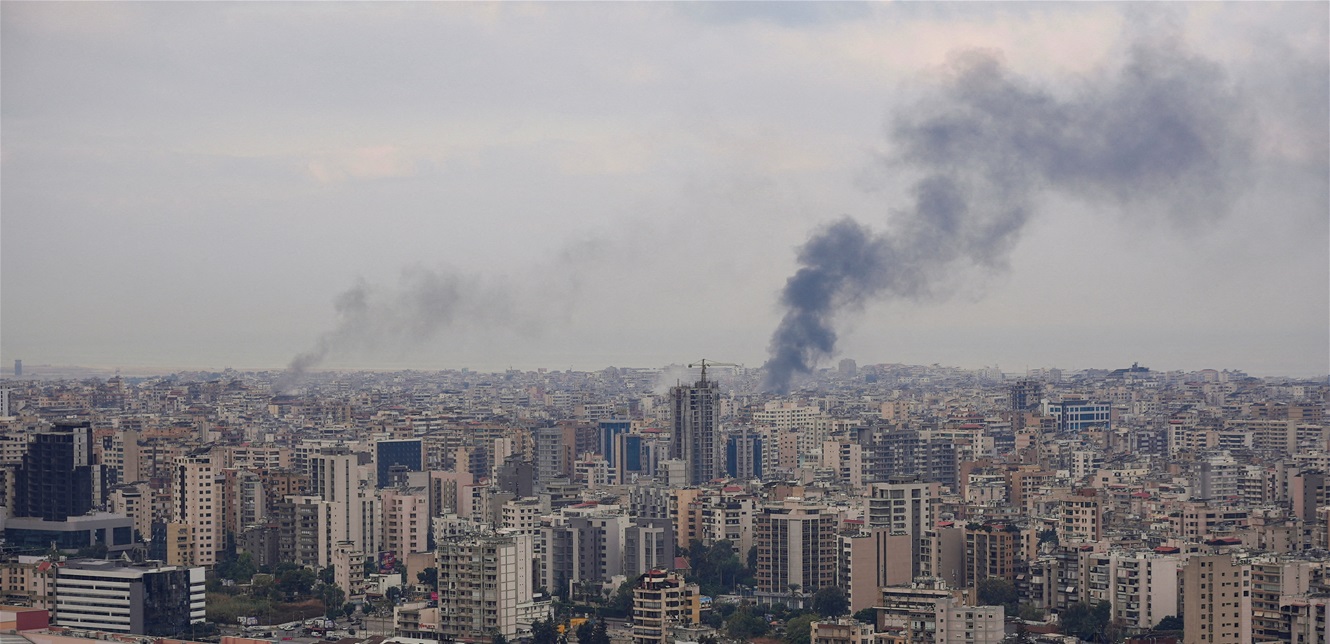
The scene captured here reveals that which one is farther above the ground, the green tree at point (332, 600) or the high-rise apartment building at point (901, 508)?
the high-rise apartment building at point (901, 508)

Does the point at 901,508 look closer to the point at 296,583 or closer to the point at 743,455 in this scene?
the point at 296,583

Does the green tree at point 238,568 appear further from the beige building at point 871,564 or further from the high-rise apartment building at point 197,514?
the beige building at point 871,564

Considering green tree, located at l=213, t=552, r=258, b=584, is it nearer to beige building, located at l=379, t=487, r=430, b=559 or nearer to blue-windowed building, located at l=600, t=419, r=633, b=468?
beige building, located at l=379, t=487, r=430, b=559

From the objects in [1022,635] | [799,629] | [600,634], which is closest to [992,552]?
[1022,635]

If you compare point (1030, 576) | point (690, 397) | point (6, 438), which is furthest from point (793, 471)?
point (1030, 576)

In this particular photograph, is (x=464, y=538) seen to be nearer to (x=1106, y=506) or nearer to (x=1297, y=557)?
(x=1297, y=557)

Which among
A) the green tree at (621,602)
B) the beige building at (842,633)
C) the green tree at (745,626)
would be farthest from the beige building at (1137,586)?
the green tree at (621,602)
